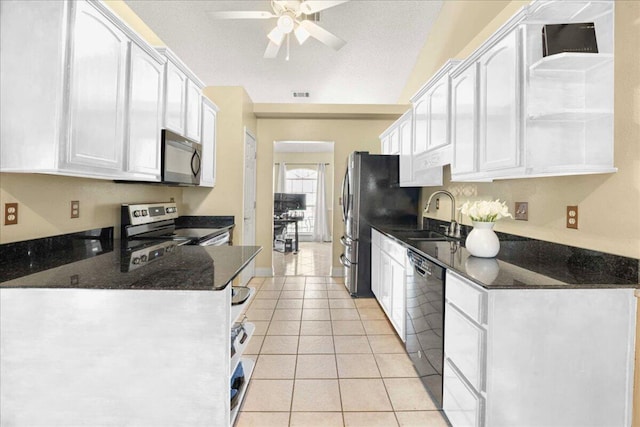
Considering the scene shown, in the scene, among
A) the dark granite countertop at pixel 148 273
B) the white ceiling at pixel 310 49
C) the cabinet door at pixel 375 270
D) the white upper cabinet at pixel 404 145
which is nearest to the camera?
the dark granite countertop at pixel 148 273

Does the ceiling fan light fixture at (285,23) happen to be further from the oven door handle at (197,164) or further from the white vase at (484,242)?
the white vase at (484,242)

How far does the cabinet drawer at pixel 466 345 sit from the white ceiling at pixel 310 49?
11.6 ft

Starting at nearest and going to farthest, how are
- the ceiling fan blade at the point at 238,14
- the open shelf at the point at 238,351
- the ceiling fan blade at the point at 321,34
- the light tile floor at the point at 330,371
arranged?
the open shelf at the point at 238,351 < the light tile floor at the point at 330,371 < the ceiling fan blade at the point at 238,14 < the ceiling fan blade at the point at 321,34

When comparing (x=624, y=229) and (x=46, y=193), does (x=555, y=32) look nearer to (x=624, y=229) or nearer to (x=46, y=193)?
(x=624, y=229)

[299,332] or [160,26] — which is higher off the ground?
[160,26]

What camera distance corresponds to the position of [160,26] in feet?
12.4

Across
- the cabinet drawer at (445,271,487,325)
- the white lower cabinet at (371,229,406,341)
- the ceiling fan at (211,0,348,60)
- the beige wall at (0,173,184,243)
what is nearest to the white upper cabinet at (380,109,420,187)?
the white lower cabinet at (371,229,406,341)

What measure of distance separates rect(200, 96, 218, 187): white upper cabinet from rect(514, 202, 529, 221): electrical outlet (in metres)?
2.95

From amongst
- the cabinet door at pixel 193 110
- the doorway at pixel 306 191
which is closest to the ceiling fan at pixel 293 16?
the cabinet door at pixel 193 110

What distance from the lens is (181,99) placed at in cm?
277

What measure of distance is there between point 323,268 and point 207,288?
4.55 m

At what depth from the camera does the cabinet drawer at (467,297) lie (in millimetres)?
1418

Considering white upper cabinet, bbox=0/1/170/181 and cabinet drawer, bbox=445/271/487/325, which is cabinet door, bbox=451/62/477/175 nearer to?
cabinet drawer, bbox=445/271/487/325

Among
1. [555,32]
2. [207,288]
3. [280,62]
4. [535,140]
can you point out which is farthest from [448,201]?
[280,62]
